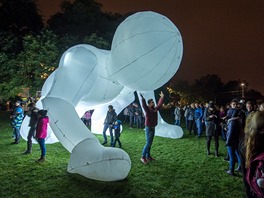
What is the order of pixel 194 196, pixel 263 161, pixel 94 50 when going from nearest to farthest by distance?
pixel 263 161 → pixel 194 196 → pixel 94 50

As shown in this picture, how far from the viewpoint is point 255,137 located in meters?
2.50

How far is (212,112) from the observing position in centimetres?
901

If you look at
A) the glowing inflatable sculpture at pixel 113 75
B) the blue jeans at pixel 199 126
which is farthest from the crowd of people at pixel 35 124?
the blue jeans at pixel 199 126

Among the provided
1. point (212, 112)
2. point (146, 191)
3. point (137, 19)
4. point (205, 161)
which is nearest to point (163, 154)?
point (205, 161)

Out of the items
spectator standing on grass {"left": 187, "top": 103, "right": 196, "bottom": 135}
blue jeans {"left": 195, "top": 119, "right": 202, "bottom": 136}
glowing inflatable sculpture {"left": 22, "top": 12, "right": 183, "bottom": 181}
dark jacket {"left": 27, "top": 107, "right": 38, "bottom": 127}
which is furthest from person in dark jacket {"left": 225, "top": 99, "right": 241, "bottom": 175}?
spectator standing on grass {"left": 187, "top": 103, "right": 196, "bottom": 135}

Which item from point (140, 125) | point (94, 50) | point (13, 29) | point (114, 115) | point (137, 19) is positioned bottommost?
point (140, 125)

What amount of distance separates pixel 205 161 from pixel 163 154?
146 cm

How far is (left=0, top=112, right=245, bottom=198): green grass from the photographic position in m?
5.70

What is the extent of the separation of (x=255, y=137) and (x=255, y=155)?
0.17 m

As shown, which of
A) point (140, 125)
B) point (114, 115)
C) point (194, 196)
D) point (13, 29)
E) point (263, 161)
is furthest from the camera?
point (13, 29)

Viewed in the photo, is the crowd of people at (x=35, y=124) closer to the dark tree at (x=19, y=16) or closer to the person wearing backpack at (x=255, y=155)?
the person wearing backpack at (x=255, y=155)

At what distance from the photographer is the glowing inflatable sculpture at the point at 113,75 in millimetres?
5797

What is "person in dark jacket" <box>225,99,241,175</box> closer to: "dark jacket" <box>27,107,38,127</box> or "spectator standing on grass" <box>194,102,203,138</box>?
"dark jacket" <box>27,107,38,127</box>

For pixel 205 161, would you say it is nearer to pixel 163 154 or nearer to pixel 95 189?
pixel 163 154
